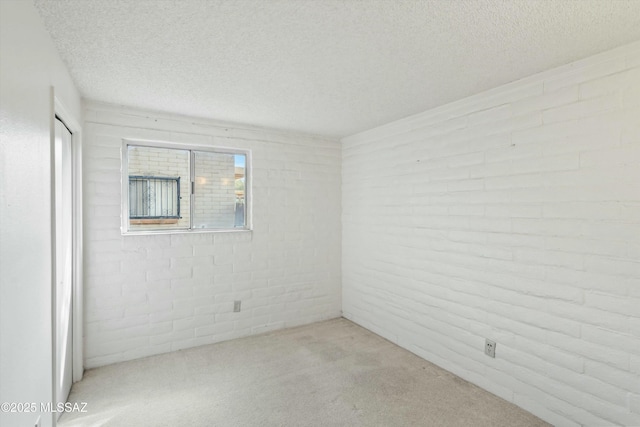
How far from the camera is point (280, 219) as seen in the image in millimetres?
3908

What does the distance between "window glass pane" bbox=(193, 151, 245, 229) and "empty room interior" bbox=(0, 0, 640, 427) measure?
2 cm

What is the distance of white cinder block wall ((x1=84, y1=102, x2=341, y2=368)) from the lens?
2.95 metres

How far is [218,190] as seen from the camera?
3.70 m

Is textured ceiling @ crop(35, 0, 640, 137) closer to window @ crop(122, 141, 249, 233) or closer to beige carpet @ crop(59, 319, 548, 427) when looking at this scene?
window @ crop(122, 141, 249, 233)

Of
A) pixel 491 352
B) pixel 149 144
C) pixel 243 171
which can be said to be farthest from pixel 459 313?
pixel 149 144

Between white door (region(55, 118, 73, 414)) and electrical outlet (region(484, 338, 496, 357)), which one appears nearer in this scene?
white door (region(55, 118, 73, 414))

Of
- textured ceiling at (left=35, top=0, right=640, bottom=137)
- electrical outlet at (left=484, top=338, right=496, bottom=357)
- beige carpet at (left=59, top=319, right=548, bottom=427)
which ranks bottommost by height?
beige carpet at (left=59, top=319, right=548, bottom=427)

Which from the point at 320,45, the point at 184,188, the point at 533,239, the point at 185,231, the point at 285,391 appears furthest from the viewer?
the point at 184,188

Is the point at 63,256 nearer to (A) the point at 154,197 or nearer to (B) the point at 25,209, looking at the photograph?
(A) the point at 154,197

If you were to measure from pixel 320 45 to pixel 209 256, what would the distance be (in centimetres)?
249

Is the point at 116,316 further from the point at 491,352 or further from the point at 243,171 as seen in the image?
the point at 491,352

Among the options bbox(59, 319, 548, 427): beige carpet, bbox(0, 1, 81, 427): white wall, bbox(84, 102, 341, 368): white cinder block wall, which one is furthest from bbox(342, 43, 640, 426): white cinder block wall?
bbox(0, 1, 81, 427): white wall

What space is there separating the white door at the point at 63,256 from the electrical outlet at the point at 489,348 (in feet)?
10.4

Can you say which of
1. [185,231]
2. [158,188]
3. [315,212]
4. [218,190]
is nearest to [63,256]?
[185,231]
